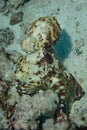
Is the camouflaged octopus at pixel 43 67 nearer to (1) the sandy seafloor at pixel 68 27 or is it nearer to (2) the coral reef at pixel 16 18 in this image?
(1) the sandy seafloor at pixel 68 27

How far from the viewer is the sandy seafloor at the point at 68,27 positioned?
20.3 ft

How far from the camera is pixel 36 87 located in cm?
505

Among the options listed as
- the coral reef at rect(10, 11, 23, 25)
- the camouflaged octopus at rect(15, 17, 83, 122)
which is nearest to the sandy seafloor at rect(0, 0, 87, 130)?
the coral reef at rect(10, 11, 23, 25)

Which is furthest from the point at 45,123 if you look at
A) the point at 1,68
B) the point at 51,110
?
the point at 1,68

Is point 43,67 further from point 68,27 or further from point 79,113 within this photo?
point 68,27

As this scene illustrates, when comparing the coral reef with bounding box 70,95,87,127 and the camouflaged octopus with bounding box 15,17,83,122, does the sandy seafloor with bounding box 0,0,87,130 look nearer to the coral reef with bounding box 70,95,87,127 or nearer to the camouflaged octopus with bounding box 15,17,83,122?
the coral reef with bounding box 70,95,87,127

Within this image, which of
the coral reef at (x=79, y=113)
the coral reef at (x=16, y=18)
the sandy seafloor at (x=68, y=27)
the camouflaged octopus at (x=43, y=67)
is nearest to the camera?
the camouflaged octopus at (x=43, y=67)

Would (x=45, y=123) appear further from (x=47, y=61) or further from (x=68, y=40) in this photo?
(x=68, y=40)

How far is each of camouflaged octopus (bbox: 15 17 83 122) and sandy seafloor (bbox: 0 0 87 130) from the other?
664 mm

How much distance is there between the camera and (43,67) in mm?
5082

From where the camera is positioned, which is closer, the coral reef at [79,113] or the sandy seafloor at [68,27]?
the coral reef at [79,113]

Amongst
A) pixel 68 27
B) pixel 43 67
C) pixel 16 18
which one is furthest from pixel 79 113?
pixel 16 18

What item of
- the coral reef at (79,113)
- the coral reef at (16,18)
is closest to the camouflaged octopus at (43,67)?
the coral reef at (79,113)

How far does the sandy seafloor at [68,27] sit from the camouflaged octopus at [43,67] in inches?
26.1
